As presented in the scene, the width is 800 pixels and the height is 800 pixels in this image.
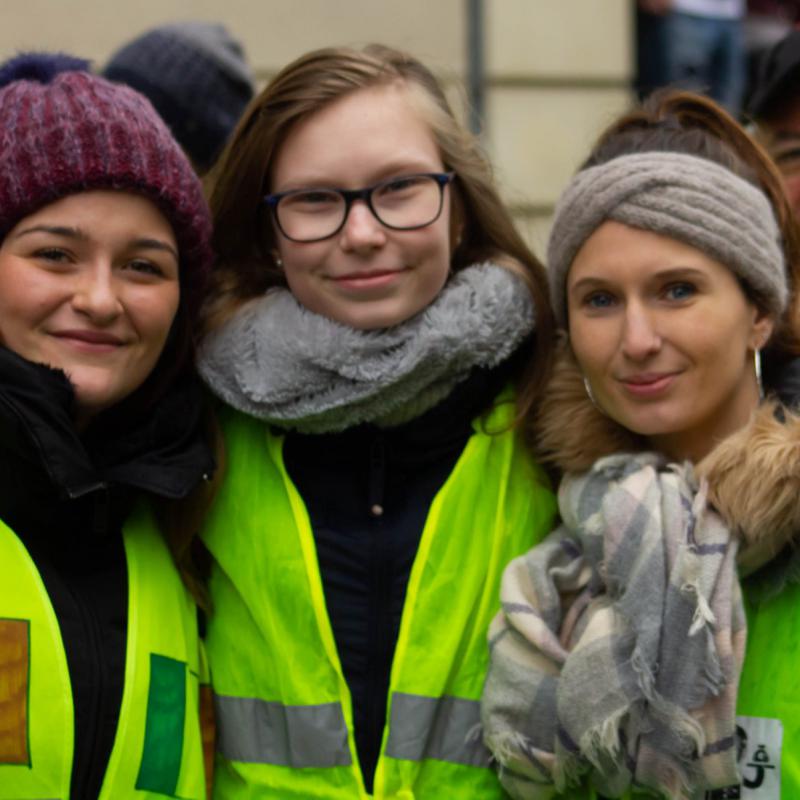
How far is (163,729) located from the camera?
8.46 ft

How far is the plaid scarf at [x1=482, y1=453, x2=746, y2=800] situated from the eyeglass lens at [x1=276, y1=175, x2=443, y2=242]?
0.60 metres

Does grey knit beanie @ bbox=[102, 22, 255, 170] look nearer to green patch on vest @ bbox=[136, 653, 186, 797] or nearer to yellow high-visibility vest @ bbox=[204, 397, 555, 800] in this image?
yellow high-visibility vest @ bbox=[204, 397, 555, 800]

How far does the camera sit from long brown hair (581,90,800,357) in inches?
106

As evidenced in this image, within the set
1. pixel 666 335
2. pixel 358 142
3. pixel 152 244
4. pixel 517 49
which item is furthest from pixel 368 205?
pixel 517 49

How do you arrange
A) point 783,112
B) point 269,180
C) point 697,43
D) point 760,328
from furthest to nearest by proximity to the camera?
point 697,43
point 783,112
point 269,180
point 760,328

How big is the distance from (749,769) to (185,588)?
110cm

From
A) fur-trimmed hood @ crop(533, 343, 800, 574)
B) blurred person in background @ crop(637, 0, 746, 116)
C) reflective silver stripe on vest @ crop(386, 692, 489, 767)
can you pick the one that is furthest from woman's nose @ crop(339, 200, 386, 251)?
blurred person in background @ crop(637, 0, 746, 116)

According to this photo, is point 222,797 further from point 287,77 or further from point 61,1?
point 61,1

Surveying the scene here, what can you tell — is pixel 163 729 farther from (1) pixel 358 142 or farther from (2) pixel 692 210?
(2) pixel 692 210

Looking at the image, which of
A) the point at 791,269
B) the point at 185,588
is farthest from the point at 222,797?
the point at 791,269

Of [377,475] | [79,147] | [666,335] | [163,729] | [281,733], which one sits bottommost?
[281,733]

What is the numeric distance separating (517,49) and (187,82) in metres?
2.53

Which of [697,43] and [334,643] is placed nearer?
[334,643]

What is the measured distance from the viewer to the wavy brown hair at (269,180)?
288 cm
